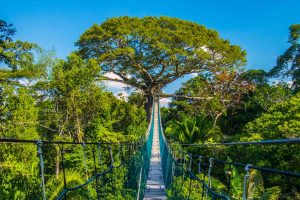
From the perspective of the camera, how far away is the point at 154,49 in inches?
647

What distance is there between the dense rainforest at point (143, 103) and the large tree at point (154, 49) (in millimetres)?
44

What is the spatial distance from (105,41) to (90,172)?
751cm

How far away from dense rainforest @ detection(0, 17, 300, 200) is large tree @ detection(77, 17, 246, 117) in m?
0.04

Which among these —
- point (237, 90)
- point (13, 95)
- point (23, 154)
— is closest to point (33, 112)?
point (13, 95)

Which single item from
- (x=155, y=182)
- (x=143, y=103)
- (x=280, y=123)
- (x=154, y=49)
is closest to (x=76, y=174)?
(x=155, y=182)

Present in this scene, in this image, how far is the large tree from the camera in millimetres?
16156

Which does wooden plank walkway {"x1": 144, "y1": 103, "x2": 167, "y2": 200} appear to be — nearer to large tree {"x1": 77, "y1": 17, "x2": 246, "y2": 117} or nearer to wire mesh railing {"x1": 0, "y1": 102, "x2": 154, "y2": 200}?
wire mesh railing {"x1": 0, "y1": 102, "x2": 154, "y2": 200}

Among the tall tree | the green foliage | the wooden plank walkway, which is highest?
the tall tree

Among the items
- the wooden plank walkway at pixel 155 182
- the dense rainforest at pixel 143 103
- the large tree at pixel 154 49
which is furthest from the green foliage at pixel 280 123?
the large tree at pixel 154 49

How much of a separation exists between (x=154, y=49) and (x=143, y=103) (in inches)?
148

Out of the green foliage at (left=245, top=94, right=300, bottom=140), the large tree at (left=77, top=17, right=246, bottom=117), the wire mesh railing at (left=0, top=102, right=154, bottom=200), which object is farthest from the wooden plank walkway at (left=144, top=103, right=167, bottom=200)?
the large tree at (left=77, top=17, right=246, bottom=117)

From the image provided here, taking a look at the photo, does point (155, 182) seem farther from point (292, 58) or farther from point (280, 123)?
point (292, 58)

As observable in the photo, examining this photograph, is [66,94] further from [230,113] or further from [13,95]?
[230,113]

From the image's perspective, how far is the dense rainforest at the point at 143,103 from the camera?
26.7 ft
